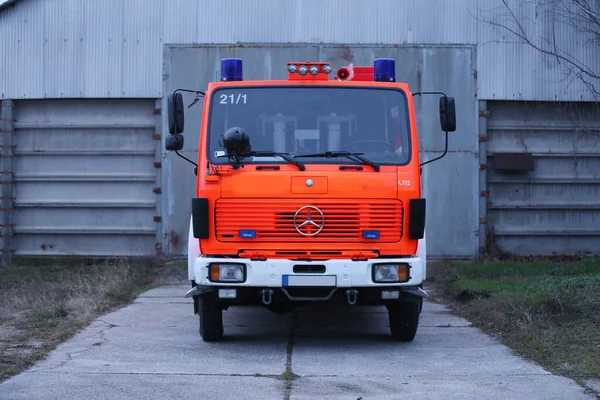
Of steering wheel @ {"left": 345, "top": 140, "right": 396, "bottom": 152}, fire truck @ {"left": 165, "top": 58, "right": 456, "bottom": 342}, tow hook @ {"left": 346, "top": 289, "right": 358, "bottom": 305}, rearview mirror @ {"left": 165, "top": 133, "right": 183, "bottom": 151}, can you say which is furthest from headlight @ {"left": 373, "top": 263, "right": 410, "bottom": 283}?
rearview mirror @ {"left": 165, "top": 133, "right": 183, "bottom": 151}

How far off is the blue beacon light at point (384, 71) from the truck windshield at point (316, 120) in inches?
13.2

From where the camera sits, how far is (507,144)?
55.2ft

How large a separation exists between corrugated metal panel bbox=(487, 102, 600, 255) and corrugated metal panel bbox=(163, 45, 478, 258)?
567 mm

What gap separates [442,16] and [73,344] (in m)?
9.94

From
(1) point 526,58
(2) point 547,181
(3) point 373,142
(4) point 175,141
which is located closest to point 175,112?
(4) point 175,141

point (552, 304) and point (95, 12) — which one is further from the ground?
point (95, 12)

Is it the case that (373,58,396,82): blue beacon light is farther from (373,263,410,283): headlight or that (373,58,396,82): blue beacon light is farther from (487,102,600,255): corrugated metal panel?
(487,102,600,255): corrugated metal panel

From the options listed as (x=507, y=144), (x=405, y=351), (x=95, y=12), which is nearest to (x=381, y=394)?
(x=405, y=351)

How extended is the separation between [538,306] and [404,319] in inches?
84.6

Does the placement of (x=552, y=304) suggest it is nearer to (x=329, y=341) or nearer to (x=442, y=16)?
(x=329, y=341)

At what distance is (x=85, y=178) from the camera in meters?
16.8

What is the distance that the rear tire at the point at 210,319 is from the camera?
962 centimetres

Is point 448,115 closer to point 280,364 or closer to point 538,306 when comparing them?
point 538,306

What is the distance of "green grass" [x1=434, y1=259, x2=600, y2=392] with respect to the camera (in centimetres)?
886
